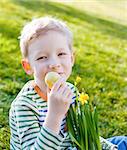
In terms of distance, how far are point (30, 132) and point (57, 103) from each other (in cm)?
29

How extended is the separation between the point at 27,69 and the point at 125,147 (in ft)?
2.83

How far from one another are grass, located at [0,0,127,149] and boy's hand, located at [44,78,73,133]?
1.19 meters

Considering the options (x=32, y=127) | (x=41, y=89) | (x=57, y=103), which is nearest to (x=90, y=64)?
(x=41, y=89)

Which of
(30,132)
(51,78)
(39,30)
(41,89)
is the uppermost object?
(39,30)

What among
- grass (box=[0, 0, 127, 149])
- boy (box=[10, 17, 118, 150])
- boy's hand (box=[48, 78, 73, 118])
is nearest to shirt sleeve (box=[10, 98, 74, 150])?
boy (box=[10, 17, 118, 150])

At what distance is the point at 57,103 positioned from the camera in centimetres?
227

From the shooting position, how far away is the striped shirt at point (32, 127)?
2322 millimetres

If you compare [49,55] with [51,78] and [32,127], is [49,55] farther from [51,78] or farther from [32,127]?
[32,127]

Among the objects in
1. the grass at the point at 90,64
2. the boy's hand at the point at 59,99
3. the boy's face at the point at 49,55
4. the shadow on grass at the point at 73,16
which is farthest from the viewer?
the shadow on grass at the point at 73,16

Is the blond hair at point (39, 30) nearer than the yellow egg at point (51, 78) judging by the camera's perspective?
No

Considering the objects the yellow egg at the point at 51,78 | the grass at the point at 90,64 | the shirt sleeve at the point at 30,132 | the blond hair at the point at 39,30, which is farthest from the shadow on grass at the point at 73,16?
the yellow egg at the point at 51,78

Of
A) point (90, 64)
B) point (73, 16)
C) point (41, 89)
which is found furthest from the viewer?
point (73, 16)

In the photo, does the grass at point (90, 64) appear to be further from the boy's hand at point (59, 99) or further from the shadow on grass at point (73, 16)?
the boy's hand at point (59, 99)

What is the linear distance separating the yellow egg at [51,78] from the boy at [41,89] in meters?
0.03
